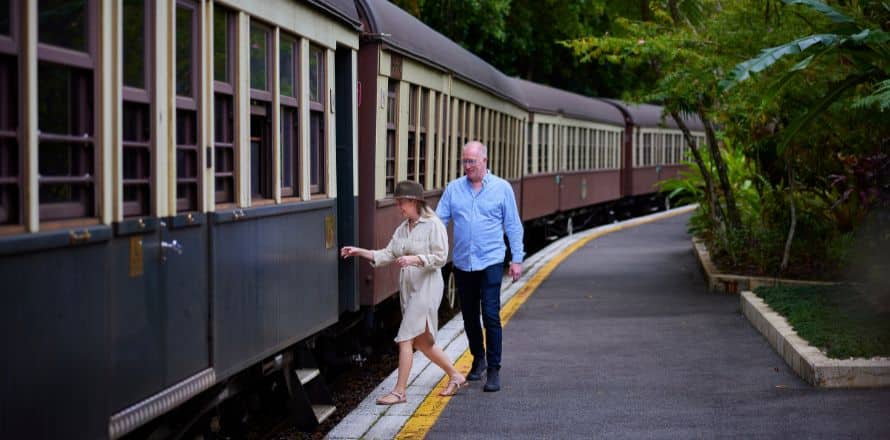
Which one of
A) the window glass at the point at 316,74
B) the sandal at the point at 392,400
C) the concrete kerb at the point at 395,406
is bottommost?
the concrete kerb at the point at 395,406

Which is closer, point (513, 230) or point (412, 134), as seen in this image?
point (513, 230)

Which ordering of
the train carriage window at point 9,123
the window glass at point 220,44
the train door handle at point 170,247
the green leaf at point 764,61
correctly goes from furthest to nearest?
the green leaf at point 764,61 → the window glass at point 220,44 → the train door handle at point 170,247 → the train carriage window at point 9,123

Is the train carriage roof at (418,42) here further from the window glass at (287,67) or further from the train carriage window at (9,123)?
the train carriage window at (9,123)

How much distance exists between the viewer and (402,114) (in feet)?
37.4

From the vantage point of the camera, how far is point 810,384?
9.42 metres

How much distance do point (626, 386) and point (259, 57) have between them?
3.79 m

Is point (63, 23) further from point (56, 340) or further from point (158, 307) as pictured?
point (158, 307)

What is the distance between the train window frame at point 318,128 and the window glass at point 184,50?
2.33 m

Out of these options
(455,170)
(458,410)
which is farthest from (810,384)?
(455,170)

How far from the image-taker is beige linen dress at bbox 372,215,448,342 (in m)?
8.85

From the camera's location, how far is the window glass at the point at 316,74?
856cm

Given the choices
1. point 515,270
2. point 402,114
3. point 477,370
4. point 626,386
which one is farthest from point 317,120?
point 626,386

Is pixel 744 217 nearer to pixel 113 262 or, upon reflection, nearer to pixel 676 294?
pixel 676 294

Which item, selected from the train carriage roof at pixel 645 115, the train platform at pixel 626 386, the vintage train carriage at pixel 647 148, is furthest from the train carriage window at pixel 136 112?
the train carriage roof at pixel 645 115
